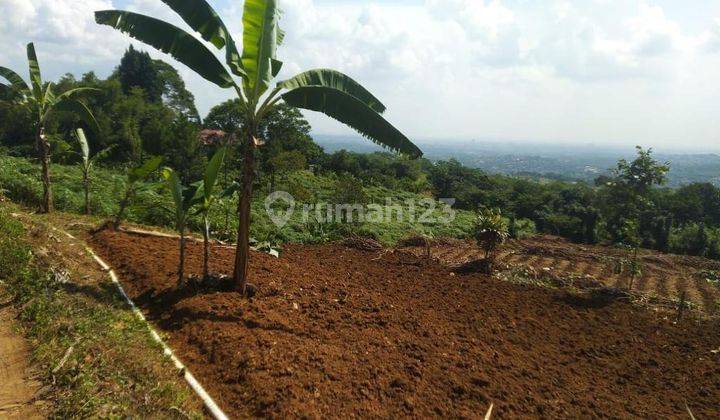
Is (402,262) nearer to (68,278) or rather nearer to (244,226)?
(244,226)

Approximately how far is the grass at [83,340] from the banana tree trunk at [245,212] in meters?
1.37

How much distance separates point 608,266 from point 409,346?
44.0ft

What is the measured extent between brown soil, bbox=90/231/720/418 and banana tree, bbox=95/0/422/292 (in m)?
1.18

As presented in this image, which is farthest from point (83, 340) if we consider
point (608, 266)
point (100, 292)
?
point (608, 266)

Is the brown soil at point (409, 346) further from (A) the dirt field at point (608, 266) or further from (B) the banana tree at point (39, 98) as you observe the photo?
(A) the dirt field at point (608, 266)

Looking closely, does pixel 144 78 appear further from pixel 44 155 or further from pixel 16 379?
pixel 16 379

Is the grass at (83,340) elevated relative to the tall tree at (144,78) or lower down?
lower down

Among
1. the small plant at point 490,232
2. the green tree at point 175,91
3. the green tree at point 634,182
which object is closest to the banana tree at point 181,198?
the small plant at point 490,232

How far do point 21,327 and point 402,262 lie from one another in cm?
741

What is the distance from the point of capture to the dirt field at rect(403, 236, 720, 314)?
11977mm

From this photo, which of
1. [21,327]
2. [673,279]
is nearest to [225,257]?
[21,327]

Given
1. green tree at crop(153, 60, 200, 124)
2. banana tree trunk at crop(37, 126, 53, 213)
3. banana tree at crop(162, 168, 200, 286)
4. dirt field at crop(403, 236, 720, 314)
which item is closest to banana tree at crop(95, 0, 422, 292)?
banana tree at crop(162, 168, 200, 286)

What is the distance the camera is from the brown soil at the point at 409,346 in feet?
12.9

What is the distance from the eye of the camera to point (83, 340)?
4.08m
